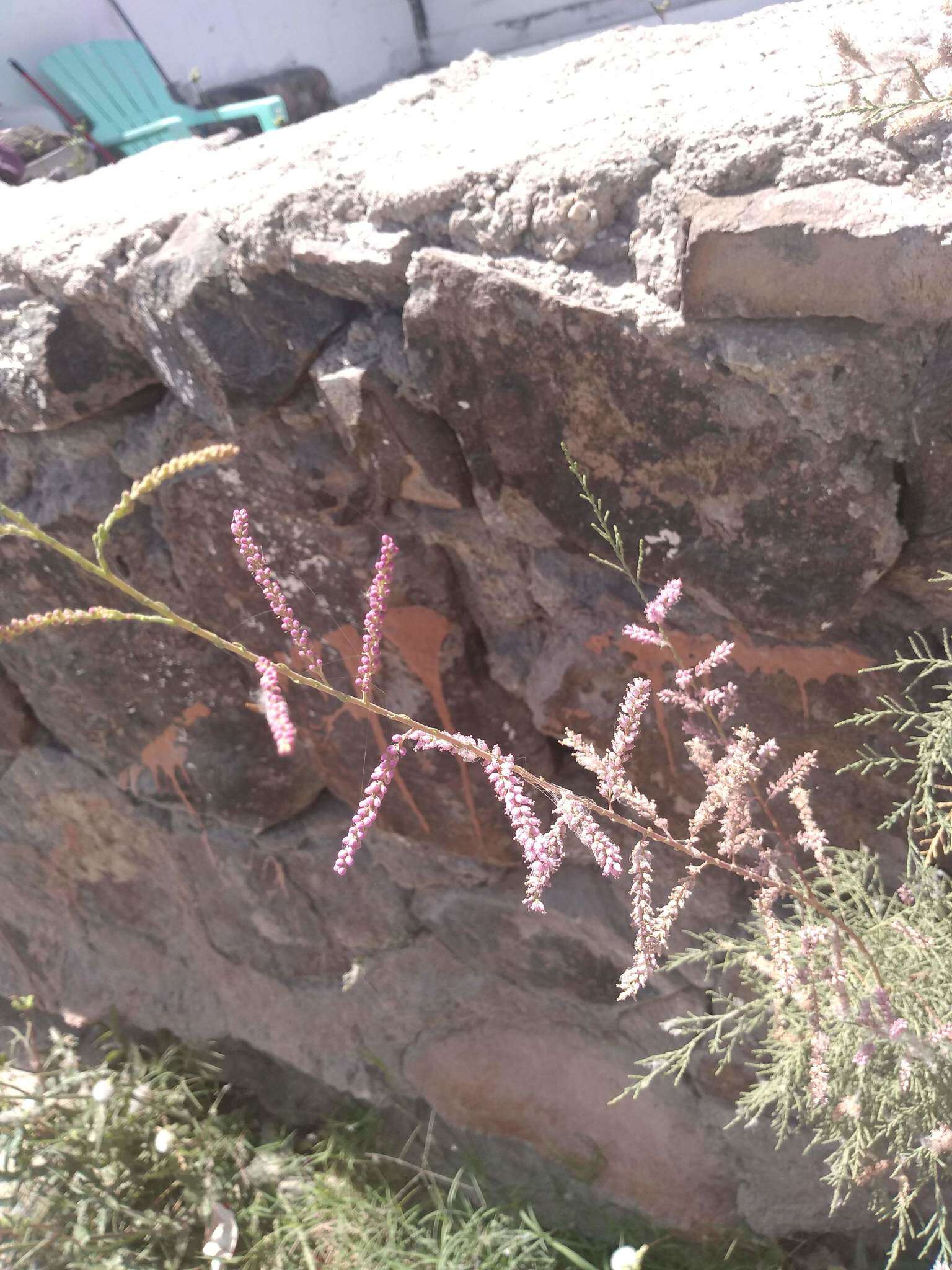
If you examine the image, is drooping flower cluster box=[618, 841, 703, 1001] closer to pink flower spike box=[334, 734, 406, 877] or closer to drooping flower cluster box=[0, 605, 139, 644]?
pink flower spike box=[334, 734, 406, 877]

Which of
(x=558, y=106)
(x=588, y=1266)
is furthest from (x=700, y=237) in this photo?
(x=588, y=1266)

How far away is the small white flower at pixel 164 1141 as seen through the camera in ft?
7.52

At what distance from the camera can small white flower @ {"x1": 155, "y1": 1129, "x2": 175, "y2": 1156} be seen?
2.29 m

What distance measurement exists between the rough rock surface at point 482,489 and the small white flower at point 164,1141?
0.30 metres

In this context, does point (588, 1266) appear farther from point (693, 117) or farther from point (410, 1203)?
point (693, 117)

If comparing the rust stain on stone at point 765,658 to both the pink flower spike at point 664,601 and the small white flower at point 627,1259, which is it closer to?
the pink flower spike at point 664,601

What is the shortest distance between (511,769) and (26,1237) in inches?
81.6

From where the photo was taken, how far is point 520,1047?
216cm

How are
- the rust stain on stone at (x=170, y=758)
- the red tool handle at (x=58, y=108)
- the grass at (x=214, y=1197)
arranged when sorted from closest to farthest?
1. the rust stain on stone at (x=170, y=758)
2. the grass at (x=214, y=1197)
3. the red tool handle at (x=58, y=108)

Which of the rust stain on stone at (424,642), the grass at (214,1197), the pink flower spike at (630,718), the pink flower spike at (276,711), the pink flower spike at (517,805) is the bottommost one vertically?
the grass at (214,1197)

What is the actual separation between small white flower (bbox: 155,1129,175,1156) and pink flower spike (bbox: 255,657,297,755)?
1.96m

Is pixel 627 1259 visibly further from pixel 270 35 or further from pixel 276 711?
pixel 270 35

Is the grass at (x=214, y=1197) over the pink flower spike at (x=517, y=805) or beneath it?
beneath

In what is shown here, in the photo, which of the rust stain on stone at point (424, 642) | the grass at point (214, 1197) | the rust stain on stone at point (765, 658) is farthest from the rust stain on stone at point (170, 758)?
the rust stain on stone at point (765, 658)
